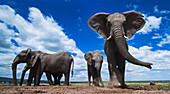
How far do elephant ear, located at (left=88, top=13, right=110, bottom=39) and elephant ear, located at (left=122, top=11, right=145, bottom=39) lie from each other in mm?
1443

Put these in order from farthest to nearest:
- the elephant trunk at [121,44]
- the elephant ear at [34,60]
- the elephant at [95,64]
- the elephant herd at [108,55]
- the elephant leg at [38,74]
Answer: the elephant ear at [34,60] → the elephant leg at [38,74] → the elephant at [95,64] → the elephant herd at [108,55] → the elephant trunk at [121,44]

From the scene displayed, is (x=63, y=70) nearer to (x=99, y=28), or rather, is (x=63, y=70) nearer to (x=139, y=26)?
(x=99, y=28)

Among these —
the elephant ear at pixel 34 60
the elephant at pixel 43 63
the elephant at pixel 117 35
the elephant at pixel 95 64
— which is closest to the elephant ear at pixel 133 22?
the elephant at pixel 117 35

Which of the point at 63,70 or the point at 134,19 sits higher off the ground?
the point at 134,19

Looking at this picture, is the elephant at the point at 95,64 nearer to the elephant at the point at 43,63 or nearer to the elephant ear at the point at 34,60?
the elephant at the point at 43,63

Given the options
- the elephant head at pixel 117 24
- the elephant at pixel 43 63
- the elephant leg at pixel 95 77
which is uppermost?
the elephant head at pixel 117 24

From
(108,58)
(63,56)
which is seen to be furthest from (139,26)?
(63,56)

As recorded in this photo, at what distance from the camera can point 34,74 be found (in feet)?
45.5

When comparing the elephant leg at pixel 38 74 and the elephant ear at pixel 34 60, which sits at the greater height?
the elephant ear at pixel 34 60

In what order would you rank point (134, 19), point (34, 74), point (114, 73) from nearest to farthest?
point (114, 73) → point (134, 19) → point (34, 74)

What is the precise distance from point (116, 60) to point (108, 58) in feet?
1.75

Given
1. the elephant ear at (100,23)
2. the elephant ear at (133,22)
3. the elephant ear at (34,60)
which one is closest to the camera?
the elephant ear at (133,22)

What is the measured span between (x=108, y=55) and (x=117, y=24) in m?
2.10

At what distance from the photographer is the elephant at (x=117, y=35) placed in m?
7.42
